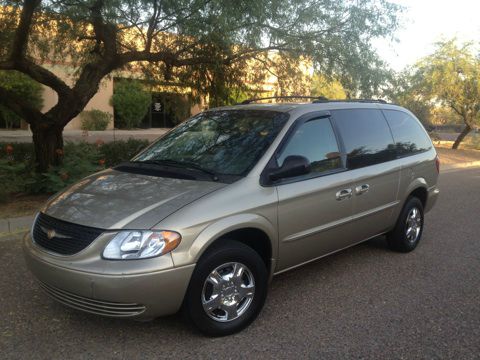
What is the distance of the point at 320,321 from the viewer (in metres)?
3.88

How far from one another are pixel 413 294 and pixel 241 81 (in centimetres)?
772

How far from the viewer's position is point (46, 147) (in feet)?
28.4

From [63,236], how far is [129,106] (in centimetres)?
3072

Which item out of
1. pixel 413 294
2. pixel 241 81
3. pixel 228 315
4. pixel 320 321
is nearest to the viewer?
pixel 228 315

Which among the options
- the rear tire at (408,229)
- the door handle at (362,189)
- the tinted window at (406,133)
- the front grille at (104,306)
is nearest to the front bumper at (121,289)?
the front grille at (104,306)

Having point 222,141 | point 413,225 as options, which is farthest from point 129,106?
point 222,141

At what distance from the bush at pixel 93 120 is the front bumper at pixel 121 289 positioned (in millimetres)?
28791

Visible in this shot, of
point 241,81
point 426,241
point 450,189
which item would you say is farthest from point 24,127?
point 426,241

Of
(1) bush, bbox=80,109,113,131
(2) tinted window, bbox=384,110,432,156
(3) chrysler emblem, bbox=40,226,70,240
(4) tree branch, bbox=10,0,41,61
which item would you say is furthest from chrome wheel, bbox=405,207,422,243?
(1) bush, bbox=80,109,113,131

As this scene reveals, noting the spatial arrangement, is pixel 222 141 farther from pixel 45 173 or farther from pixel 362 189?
pixel 45 173

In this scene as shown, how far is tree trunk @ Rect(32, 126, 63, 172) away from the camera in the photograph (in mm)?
8625

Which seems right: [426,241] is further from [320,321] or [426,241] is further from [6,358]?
[6,358]

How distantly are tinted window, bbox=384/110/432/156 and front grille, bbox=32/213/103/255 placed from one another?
3711mm

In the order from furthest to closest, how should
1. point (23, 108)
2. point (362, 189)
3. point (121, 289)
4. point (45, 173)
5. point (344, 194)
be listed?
point (23, 108) → point (45, 173) → point (362, 189) → point (344, 194) → point (121, 289)
